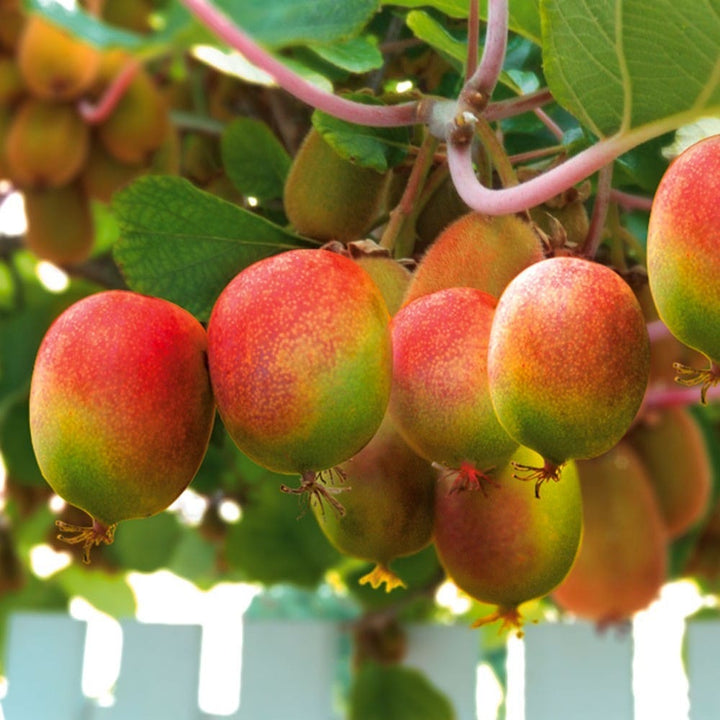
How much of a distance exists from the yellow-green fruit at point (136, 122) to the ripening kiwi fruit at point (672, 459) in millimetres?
492

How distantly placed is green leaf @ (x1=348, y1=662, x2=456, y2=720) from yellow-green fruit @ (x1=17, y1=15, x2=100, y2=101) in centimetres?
61

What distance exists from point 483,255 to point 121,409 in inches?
5.1

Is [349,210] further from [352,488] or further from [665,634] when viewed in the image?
[665,634]

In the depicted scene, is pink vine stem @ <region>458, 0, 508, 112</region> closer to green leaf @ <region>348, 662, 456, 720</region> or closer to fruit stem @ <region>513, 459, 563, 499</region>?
fruit stem @ <region>513, 459, 563, 499</region>

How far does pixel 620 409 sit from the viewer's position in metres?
0.33

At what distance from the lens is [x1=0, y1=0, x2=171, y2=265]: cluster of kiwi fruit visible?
1.05 meters

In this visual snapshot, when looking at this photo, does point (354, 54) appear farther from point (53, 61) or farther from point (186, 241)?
point (53, 61)

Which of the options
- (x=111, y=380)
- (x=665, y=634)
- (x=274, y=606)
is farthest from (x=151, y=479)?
(x=274, y=606)

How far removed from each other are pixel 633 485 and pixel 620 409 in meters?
0.66

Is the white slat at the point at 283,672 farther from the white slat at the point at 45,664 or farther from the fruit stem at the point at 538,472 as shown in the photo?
the fruit stem at the point at 538,472

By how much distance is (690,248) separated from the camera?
305 mm

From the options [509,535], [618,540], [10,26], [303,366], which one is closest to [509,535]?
[509,535]

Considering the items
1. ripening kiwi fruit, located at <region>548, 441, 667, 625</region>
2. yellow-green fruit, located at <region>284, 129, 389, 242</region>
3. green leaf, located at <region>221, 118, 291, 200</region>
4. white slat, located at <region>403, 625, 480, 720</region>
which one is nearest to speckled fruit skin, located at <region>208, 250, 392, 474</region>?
yellow-green fruit, located at <region>284, 129, 389, 242</region>

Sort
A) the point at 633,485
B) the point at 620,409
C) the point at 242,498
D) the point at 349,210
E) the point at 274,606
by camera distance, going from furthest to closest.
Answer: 1. the point at 274,606
2. the point at 242,498
3. the point at 633,485
4. the point at 349,210
5. the point at 620,409
